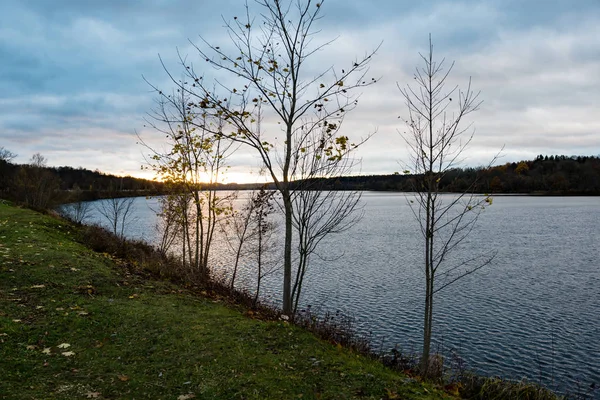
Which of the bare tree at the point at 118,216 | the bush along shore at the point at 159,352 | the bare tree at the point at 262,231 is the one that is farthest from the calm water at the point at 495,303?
the bare tree at the point at 118,216

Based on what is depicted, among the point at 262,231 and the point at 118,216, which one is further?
the point at 118,216

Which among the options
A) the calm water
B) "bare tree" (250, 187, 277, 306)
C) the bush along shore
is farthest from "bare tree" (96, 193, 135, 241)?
the bush along shore

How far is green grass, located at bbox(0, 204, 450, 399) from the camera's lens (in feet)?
17.9

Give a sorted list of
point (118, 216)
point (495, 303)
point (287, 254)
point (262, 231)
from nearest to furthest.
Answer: point (287, 254)
point (262, 231)
point (495, 303)
point (118, 216)

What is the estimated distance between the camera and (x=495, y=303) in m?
17.7

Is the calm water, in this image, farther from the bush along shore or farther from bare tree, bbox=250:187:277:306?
the bush along shore

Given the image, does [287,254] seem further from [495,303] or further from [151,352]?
[495,303]

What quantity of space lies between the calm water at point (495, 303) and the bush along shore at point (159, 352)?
4.07 meters

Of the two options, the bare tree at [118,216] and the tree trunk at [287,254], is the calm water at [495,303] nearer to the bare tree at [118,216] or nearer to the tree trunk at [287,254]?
the tree trunk at [287,254]

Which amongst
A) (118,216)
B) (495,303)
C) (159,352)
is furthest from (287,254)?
(118,216)

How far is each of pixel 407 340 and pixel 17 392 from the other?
37.4 feet

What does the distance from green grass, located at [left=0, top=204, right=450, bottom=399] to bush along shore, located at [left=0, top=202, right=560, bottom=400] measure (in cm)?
2

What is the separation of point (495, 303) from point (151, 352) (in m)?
15.6

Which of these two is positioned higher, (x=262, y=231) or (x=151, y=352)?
(x=262, y=231)
